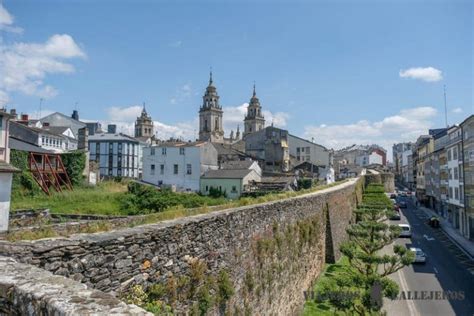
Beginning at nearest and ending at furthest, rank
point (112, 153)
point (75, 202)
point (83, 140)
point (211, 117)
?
point (75, 202) → point (83, 140) → point (112, 153) → point (211, 117)

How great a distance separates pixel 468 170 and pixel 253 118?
289 feet

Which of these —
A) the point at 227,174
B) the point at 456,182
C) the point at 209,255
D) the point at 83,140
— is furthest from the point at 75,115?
the point at 209,255

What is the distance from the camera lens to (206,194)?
4775 cm

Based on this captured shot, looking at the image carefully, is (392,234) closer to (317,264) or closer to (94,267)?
(317,264)

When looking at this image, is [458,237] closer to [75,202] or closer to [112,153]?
[75,202]

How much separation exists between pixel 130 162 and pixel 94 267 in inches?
2470

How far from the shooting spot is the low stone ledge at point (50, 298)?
298cm

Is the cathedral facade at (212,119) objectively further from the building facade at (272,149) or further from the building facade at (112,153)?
the building facade at (112,153)

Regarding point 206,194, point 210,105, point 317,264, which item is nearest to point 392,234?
point 317,264

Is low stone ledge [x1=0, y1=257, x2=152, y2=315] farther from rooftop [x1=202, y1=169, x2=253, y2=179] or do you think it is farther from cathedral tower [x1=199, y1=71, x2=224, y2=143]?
cathedral tower [x1=199, y1=71, x2=224, y2=143]

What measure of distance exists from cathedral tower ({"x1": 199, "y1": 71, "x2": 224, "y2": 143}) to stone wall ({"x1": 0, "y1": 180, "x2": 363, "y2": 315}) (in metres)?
98.6

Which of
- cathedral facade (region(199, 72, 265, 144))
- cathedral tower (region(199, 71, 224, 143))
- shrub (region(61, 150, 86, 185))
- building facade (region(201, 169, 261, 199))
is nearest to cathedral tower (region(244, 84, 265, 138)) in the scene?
cathedral facade (region(199, 72, 265, 144))

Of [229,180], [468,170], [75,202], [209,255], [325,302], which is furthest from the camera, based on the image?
[229,180]

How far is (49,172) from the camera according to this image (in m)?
37.8
